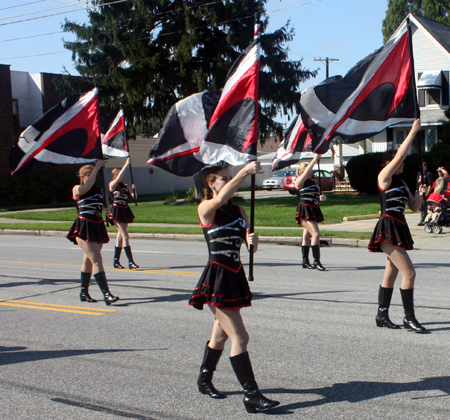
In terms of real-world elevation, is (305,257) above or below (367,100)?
below

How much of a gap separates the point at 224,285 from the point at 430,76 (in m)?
34.2

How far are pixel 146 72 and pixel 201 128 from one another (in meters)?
24.5

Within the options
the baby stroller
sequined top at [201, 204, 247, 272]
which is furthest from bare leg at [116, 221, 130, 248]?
the baby stroller

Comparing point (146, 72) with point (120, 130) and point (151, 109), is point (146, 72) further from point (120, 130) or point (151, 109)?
point (120, 130)

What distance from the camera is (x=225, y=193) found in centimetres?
411

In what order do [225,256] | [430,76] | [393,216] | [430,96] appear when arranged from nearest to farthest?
[225,256], [393,216], [430,76], [430,96]

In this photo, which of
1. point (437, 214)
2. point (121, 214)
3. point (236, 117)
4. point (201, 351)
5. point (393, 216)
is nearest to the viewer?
point (201, 351)

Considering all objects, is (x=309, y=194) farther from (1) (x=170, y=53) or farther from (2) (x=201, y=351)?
(1) (x=170, y=53)

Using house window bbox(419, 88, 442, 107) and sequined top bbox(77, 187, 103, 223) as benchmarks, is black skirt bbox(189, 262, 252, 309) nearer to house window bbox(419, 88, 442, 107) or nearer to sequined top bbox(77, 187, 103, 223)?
sequined top bbox(77, 187, 103, 223)

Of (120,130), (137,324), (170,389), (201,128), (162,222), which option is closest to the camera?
(170,389)

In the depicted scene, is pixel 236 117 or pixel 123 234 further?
pixel 123 234

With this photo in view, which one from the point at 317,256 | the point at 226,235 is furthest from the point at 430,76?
the point at 226,235

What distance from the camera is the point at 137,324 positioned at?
696 cm

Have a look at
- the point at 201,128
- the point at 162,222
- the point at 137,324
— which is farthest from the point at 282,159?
the point at 162,222
